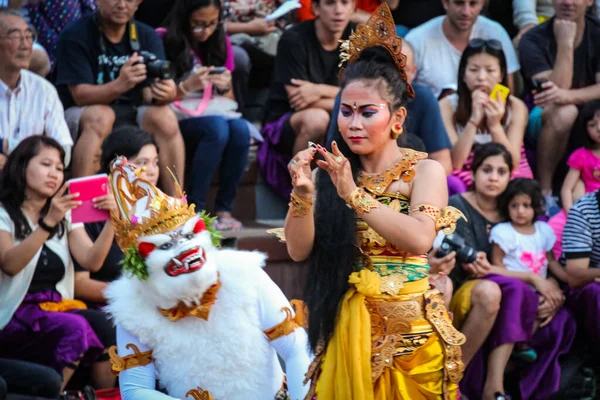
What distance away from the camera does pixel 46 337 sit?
4.61 metres

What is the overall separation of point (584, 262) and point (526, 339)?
606 mm

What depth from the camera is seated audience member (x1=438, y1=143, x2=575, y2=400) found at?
520cm

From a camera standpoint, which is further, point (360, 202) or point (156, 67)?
point (156, 67)

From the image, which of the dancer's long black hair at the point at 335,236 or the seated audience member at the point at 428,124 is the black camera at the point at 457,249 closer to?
the seated audience member at the point at 428,124

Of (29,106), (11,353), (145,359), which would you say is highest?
(29,106)

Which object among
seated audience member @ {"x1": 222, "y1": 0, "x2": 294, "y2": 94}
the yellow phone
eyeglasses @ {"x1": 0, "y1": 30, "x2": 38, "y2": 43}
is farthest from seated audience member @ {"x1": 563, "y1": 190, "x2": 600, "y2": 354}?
eyeglasses @ {"x1": 0, "y1": 30, "x2": 38, "y2": 43}

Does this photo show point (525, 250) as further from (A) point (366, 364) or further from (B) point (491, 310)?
(A) point (366, 364)

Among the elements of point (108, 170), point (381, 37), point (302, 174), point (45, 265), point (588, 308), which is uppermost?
point (381, 37)

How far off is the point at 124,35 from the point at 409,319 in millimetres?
3440

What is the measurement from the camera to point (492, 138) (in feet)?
20.0

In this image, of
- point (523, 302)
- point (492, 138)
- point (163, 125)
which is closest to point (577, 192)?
point (492, 138)

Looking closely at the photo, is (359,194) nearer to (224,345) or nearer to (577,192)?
(224,345)

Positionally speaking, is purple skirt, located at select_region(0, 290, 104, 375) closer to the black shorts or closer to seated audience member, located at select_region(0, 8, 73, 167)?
seated audience member, located at select_region(0, 8, 73, 167)

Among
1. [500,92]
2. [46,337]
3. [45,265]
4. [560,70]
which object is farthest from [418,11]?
[46,337]
